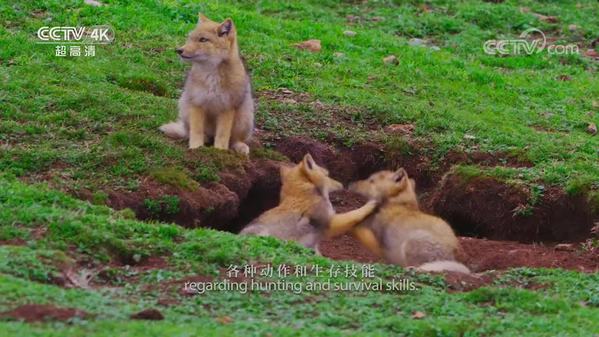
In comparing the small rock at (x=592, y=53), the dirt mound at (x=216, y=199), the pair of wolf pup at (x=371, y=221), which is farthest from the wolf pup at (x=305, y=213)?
the small rock at (x=592, y=53)

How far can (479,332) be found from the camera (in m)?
8.38

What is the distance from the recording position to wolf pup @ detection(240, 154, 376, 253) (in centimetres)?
1138

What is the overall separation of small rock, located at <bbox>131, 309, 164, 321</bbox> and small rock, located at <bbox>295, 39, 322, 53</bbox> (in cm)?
961

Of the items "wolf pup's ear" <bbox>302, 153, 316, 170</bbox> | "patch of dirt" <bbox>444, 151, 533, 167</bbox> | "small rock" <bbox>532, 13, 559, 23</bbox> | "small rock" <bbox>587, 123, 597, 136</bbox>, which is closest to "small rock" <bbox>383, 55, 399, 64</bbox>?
"small rock" <bbox>587, 123, 597, 136</bbox>

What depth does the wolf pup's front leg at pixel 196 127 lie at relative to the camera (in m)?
13.0

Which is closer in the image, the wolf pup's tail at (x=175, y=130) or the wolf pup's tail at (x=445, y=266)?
the wolf pup's tail at (x=445, y=266)

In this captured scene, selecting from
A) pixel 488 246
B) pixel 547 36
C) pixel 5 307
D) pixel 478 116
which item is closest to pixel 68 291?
pixel 5 307

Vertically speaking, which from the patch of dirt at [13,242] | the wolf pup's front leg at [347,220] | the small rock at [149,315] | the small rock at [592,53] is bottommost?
the wolf pup's front leg at [347,220]

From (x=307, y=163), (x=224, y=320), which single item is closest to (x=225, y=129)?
(x=307, y=163)

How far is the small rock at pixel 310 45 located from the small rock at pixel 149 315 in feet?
31.5

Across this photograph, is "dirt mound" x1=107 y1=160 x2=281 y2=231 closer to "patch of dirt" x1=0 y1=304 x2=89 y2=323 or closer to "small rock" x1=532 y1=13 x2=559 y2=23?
"patch of dirt" x1=0 y1=304 x2=89 y2=323

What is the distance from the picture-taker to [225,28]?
1327cm

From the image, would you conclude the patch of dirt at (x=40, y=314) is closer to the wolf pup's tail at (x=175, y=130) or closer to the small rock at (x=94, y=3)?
the wolf pup's tail at (x=175, y=130)

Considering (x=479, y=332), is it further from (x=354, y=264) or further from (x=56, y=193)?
(x=56, y=193)
